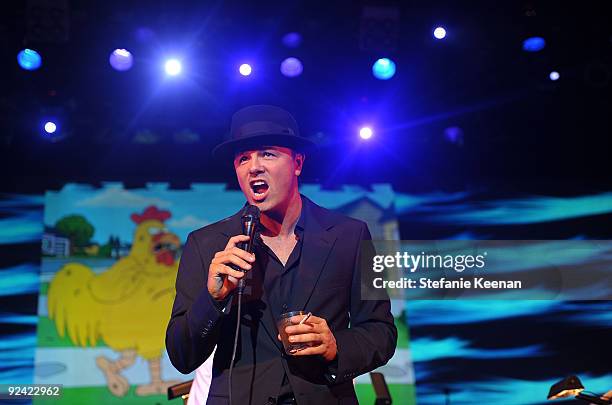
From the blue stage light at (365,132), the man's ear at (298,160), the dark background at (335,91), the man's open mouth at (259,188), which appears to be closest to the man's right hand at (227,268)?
the man's open mouth at (259,188)

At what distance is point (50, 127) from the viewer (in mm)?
6168

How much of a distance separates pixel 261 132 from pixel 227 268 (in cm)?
70

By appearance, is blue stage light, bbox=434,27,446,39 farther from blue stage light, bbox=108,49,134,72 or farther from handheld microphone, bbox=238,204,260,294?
handheld microphone, bbox=238,204,260,294

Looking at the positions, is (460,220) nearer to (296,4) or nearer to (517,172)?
(517,172)

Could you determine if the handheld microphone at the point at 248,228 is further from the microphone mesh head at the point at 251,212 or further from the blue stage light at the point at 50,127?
the blue stage light at the point at 50,127

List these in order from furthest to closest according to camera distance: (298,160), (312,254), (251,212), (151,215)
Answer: (151,215) → (298,160) → (312,254) → (251,212)

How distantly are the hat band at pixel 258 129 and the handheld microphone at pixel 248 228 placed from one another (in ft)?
1.62

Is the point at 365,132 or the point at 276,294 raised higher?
the point at 365,132

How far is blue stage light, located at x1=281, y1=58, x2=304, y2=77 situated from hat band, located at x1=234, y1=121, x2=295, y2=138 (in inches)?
135

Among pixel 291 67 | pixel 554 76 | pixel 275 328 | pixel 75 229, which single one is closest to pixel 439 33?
pixel 554 76

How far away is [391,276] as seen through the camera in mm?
6141

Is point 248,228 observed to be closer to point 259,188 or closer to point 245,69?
point 259,188

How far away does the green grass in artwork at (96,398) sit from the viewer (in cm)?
585

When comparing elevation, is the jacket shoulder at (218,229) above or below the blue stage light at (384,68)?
below
